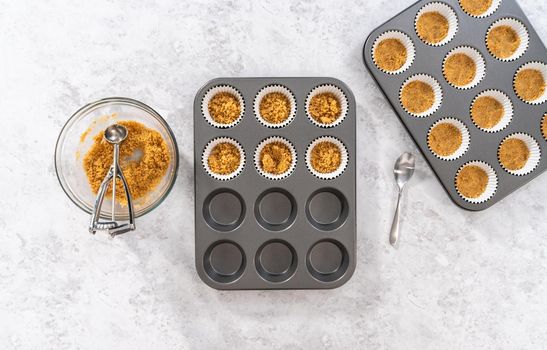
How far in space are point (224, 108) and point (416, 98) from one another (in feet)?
2.34

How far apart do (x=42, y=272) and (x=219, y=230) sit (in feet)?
2.35

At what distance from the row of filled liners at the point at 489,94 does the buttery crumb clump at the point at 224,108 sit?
2.00ft

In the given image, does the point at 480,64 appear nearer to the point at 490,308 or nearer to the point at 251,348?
the point at 490,308

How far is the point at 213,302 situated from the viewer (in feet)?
5.54

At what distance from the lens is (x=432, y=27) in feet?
5.48

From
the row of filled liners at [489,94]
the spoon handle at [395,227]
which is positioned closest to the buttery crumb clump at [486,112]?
the row of filled liners at [489,94]

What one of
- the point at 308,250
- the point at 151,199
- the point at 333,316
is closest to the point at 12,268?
the point at 151,199

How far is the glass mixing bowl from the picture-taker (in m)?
1.47

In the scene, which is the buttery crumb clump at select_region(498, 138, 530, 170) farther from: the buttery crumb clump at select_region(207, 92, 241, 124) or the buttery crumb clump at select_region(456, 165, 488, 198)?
the buttery crumb clump at select_region(207, 92, 241, 124)

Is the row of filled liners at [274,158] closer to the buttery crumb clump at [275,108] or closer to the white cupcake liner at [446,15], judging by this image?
the buttery crumb clump at [275,108]

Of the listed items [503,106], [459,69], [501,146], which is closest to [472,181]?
[501,146]

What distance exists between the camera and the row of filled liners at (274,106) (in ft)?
5.15

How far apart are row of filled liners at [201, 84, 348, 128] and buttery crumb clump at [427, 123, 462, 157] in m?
0.37

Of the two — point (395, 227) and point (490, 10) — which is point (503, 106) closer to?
point (490, 10)
